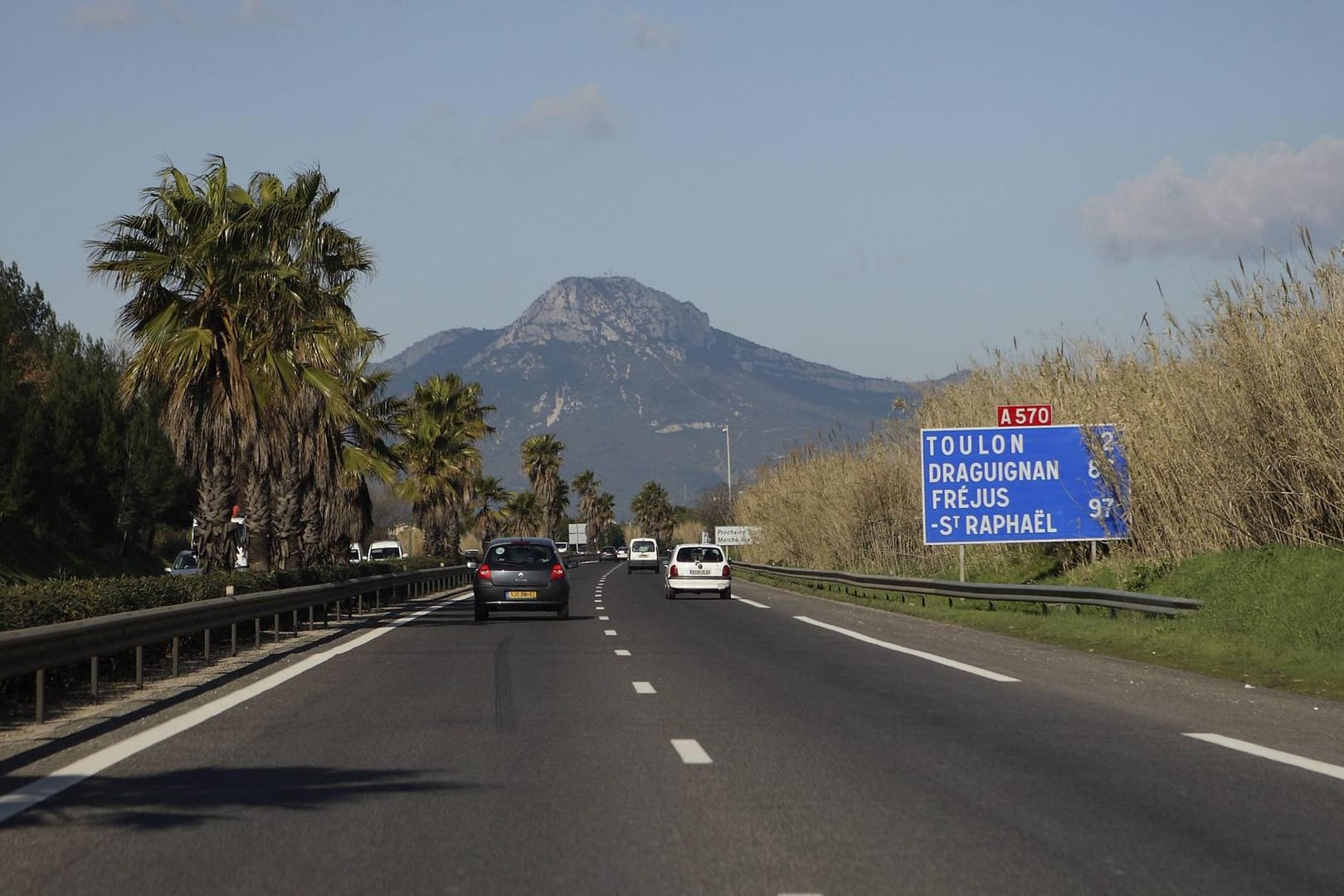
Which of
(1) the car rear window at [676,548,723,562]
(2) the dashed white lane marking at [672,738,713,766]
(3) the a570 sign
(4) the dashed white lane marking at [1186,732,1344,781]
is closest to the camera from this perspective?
(4) the dashed white lane marking at [1186,732,1344,781]

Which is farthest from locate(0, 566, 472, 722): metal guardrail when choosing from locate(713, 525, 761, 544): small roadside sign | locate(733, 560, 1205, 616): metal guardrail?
locate(713, 525, 761, 544): small roadside sign

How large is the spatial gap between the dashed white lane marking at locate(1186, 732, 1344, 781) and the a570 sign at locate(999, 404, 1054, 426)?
2071 cm

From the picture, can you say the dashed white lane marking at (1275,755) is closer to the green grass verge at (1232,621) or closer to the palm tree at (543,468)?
the green grass verge at (1232,621)

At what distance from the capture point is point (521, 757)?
1106cm

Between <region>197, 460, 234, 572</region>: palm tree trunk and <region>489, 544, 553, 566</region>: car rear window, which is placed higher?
<region>197, 460, 234, 572</region>: palm tree trunk

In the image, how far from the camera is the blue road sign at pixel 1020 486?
102 ft

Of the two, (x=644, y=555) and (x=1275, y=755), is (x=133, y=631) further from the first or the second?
(x=644, y=555)

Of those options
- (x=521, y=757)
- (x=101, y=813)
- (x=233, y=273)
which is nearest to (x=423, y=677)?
(x=521, y=757)

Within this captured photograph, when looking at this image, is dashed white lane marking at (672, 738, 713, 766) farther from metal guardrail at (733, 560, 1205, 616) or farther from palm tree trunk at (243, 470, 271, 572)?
palm tree trunk at (243, 470, 271, 572)

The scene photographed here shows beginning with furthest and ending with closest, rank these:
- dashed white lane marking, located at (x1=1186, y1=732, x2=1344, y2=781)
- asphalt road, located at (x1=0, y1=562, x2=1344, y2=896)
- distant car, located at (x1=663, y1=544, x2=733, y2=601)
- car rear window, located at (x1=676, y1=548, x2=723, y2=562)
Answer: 1. car rear window, located at (x1=676, y1=548, x2=723, y2=562)
2. distant car, located at (x1=663, y1=544, x2=733, y2=601)
3. dashed white lane marking, located at (x1=1186, y1=732, x2=1344, y2=781)
4. asphalt road, located at (x1=0, y1=562, x2=1344, y2=896)

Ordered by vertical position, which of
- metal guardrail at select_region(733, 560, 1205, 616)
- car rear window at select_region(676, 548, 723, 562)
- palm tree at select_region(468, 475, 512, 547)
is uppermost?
palm tree at select_region(468, 475, 512, 547)

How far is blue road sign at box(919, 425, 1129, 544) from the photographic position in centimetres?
3098

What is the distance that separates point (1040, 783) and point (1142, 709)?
4.65 m

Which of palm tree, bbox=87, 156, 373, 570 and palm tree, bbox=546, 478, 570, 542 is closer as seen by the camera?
palm tree, bbox=87, 156, 373, 570
